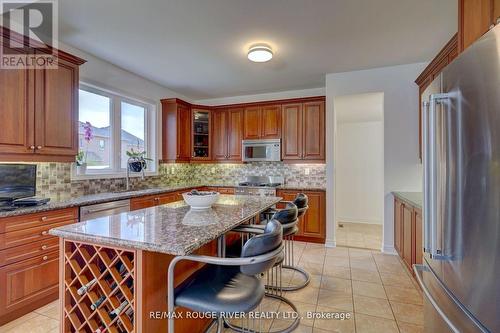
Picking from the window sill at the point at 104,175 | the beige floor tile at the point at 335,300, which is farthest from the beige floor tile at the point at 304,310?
the window sill at the point at 104,175

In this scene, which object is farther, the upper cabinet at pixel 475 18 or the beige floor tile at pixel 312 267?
the beige floor tile at pixel 312 267

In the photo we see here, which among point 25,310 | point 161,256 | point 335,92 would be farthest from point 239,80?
point 25,310

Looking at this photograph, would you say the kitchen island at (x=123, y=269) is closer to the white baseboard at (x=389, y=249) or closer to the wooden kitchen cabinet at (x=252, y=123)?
the white baseboard at (x=389, y=249)

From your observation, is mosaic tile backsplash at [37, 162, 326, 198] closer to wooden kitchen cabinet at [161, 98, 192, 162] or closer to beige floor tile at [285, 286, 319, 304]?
wooden kitchen cabinet at [161, 98, 192, 162]

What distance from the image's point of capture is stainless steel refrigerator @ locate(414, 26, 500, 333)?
0.85 metres

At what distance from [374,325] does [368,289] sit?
0.62 meters

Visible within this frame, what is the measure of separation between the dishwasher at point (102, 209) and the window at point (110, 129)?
28.2 inches

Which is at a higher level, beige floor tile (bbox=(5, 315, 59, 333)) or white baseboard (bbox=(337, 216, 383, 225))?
white baseboard (bbox=(337, 216, 383, 225))

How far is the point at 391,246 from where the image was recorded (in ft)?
11.8

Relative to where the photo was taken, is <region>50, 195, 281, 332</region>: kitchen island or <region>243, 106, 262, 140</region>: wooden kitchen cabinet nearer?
<region>50, 195, 281, 332</region>: kitchen island

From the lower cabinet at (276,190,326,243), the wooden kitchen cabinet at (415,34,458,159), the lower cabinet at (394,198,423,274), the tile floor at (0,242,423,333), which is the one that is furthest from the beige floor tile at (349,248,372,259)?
the wooden kitchen cabinet at (415,34,458,159)

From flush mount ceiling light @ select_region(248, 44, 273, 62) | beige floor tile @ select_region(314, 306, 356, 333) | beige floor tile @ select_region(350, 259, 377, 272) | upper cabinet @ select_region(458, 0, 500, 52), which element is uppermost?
flush mount ceiling light @ select_region(248, 44, 273, 62)

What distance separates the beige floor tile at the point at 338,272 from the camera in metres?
2.85

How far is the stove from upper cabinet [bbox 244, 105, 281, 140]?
81 centimetres
